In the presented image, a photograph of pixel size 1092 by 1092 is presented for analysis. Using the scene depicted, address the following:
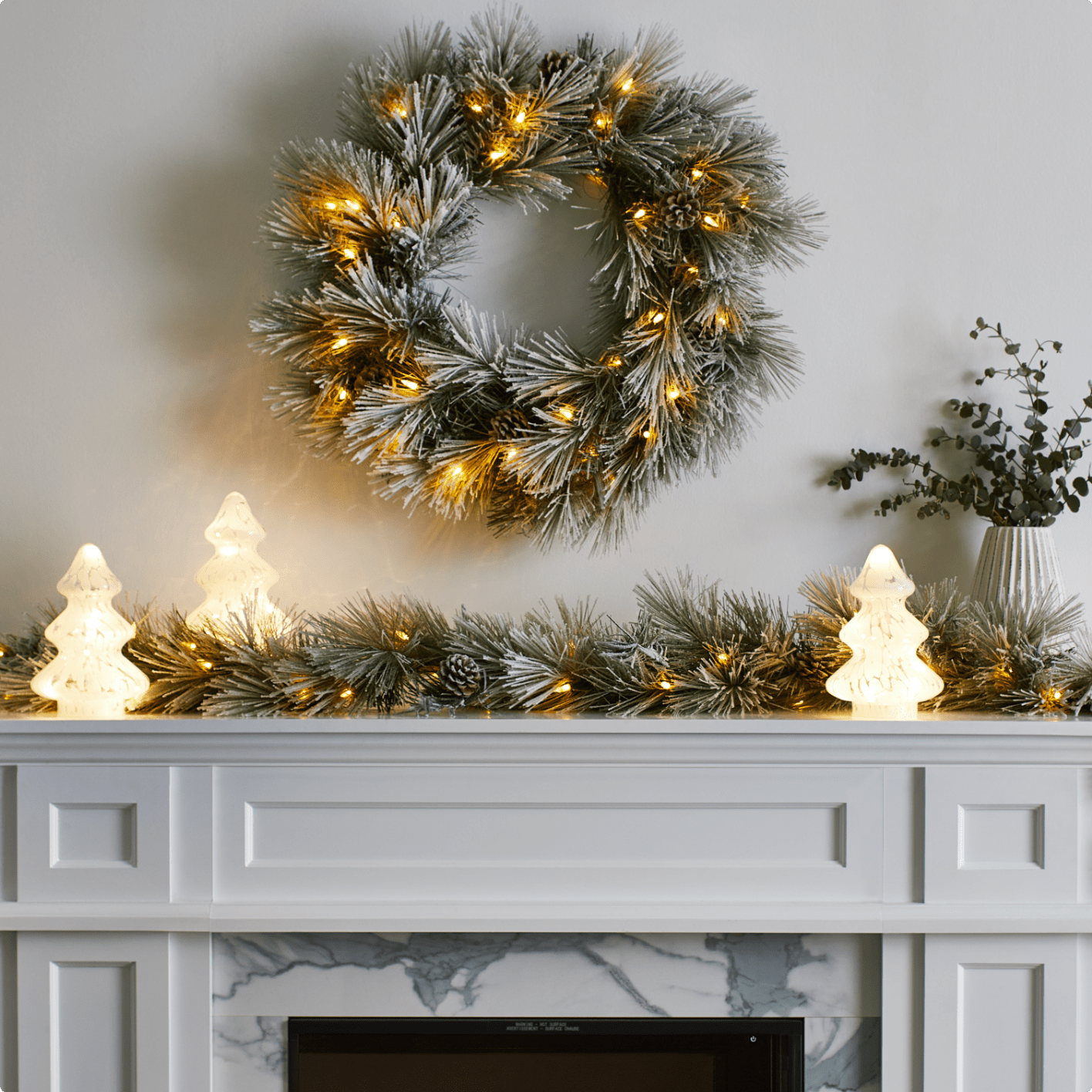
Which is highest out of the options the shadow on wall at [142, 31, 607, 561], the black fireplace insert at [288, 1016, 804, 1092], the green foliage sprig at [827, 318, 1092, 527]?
the shadow on wall at [142, 31, 607, 561]

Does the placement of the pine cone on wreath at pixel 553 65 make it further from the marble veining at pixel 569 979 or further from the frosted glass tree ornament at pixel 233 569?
A: the marble veining at pixel 569 979

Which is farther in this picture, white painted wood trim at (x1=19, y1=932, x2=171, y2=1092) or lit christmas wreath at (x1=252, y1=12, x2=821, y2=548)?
lit christmas wreath at (x1=252, y1=12, x2=821, y2=548)

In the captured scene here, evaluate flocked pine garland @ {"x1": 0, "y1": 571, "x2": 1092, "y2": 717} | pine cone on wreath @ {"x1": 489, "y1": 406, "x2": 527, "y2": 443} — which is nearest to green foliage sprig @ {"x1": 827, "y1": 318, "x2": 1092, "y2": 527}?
flocked pine garland @ {"x1": 0, "y1": 571, "x2": 1092, "y2": 717}

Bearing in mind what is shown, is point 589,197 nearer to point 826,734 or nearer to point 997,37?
point 997,37

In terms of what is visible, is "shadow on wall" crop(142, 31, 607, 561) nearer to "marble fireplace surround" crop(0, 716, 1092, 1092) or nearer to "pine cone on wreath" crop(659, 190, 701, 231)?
"pine cone on wreath" crop(659, 190, 701, 231)

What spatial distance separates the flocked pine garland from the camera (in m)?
0.87

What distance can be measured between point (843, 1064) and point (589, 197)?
107 cm

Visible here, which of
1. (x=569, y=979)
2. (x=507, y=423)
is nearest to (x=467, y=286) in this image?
(x=507, y=423)

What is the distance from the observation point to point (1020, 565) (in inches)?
38.3

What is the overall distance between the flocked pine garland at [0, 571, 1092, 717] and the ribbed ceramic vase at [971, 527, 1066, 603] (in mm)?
30

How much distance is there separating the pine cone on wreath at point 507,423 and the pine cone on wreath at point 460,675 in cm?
28

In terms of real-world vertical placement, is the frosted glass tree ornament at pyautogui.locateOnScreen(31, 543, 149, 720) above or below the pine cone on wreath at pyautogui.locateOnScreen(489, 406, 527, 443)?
below

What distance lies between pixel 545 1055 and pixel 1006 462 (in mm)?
911

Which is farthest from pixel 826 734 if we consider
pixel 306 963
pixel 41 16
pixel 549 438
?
pixel 41 16
